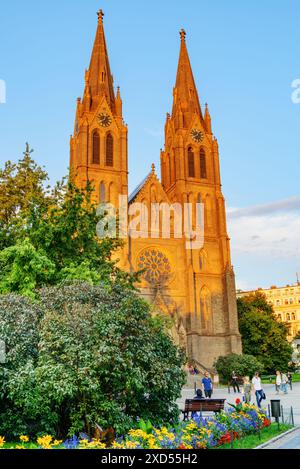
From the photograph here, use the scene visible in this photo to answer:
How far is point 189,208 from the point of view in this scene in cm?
5556

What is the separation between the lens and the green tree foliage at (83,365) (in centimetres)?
1177

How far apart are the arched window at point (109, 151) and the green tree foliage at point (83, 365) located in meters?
41.1

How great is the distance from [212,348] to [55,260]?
3298 cm

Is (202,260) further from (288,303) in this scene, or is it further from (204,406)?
(288,303)

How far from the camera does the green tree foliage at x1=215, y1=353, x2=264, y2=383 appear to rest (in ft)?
146

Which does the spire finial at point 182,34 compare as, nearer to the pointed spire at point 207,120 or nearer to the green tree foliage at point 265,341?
the pointed spire at point 207,120

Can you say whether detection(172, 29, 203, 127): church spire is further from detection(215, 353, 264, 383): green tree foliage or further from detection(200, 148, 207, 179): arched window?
detection(215, 353, 264, 383): green tree foliage

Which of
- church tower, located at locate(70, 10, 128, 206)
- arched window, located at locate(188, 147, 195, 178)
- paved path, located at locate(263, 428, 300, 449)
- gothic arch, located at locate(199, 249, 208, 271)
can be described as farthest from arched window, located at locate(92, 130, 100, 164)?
paved path, located at locate(263, 428, 300, 449)

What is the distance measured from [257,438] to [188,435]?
8.42 feet

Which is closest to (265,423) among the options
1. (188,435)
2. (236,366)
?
(188,435)

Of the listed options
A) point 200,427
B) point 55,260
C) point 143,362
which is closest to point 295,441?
point 200,427

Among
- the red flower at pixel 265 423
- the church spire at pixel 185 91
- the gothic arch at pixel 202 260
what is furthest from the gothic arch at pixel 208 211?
the red flower at pixel 265 423

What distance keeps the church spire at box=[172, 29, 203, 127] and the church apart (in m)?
0.32

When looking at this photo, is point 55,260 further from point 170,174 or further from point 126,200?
point 170,174
